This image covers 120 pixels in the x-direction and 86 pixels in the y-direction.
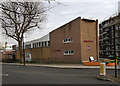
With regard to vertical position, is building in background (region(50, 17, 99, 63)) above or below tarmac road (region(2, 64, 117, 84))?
above

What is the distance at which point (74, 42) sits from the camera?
28.3 meters

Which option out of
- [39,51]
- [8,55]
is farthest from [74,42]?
[8,55]

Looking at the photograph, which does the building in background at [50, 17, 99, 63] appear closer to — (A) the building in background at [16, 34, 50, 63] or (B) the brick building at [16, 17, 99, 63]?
(B) the brick building at [16, 17, 99, 63]

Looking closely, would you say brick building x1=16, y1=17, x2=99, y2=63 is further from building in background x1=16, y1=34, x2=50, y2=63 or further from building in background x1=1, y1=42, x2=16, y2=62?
building in background x1=1, y1=42, x2=16, y2=62

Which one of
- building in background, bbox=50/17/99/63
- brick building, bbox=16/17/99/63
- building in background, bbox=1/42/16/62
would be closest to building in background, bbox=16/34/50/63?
brick building, bbox=16/17/99/63

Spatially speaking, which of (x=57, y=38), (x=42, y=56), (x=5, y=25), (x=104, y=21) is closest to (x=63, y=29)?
(x=57, y=38)

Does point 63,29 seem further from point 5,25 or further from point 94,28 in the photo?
point 5,25

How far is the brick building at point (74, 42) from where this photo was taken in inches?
1072

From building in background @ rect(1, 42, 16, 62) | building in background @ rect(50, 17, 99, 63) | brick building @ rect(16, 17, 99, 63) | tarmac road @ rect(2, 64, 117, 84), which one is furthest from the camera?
building in background @ rect(1, 42, 16, 62)

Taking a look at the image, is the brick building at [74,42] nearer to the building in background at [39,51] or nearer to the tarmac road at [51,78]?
the building in background at [39,51]

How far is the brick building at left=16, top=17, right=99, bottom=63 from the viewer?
89.3ft

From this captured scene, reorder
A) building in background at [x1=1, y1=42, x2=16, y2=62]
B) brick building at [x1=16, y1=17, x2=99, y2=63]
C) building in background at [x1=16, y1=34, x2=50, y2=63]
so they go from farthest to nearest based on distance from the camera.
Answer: building in background at [x1=1, y1=42, x2=16, y2=62] < building in background at [x1=16, y1=34, x2=50, y2=63] < brick building at [x1=16, y1=17, x2=99, y2=63]

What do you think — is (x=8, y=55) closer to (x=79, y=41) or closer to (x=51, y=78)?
(x=79, y=41)

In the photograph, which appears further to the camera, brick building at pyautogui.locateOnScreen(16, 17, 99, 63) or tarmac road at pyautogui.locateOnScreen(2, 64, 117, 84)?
brick building at pyautogui.locateOnScreen(16, 17, 99, 63)
